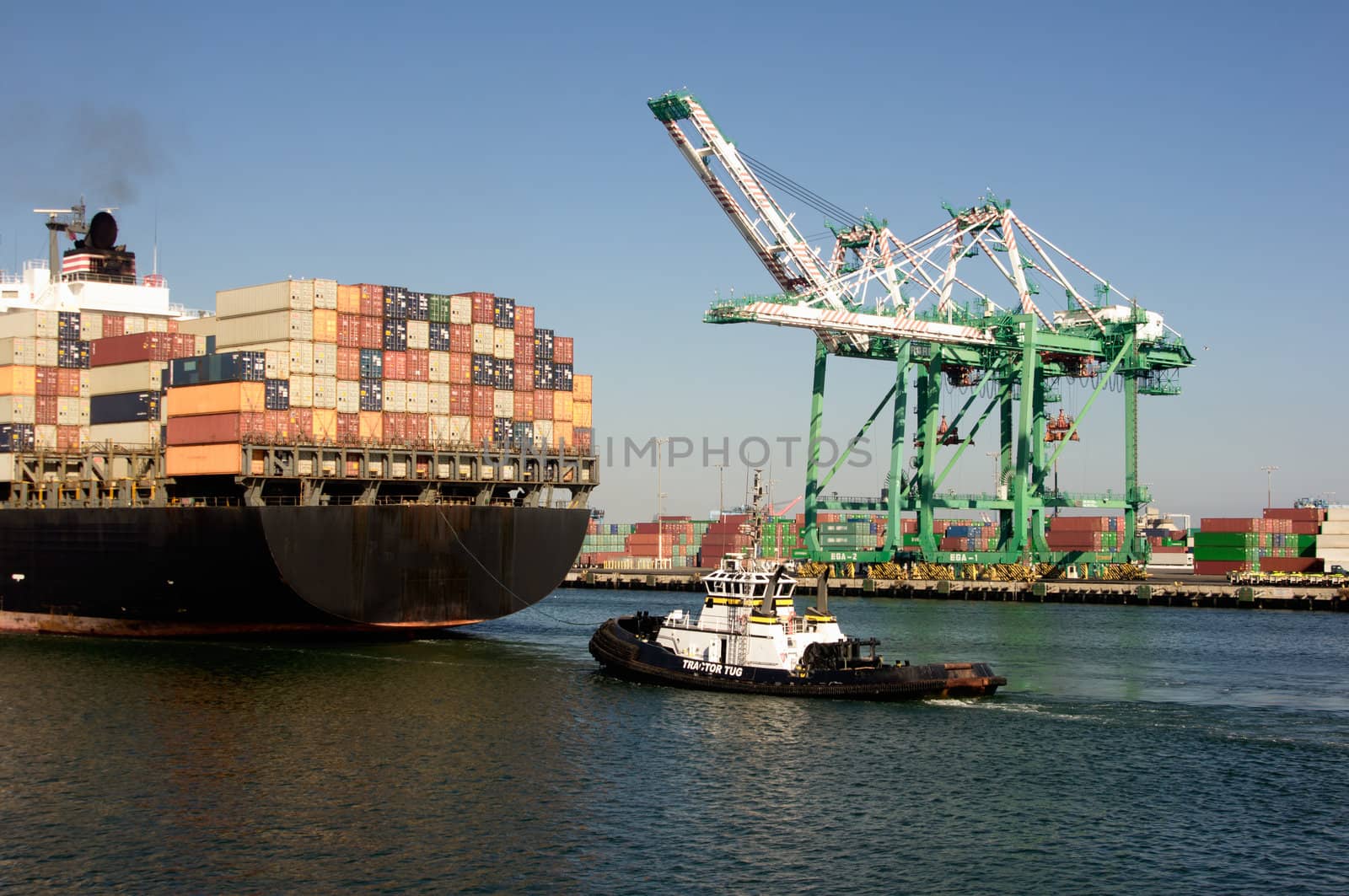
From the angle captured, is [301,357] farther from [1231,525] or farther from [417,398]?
[1231,525]

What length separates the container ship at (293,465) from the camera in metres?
51.1

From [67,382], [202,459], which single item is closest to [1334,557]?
[202,459]

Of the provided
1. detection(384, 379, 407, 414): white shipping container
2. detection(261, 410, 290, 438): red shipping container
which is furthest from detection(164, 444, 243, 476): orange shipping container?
detection(384, 379, 407, 414): white shipping container

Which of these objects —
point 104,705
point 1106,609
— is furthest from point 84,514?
point 1106,609

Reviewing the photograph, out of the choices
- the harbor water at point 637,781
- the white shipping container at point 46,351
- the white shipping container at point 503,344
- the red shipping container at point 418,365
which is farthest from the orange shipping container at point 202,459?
the white shipping container at point 503,344

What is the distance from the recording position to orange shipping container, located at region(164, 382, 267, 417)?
51.2m

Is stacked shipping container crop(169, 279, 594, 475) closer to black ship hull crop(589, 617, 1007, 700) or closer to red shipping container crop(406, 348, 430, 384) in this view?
red shipping container crop(406, 348, 430, 384)

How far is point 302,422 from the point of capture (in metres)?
51.8

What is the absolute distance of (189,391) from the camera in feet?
176

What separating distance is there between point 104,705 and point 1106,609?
207ft

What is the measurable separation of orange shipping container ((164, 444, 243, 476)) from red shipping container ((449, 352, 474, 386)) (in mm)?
9462

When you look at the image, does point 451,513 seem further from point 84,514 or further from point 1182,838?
point 1182,838

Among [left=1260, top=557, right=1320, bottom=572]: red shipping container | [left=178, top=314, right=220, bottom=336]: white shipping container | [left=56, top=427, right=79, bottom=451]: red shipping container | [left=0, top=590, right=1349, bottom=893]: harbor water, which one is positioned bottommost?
[left=0, top=590, right=1349, bottom=893]: harbor water

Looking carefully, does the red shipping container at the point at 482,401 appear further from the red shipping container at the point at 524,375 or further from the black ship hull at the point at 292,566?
the black ship hull at the point at 292,566
